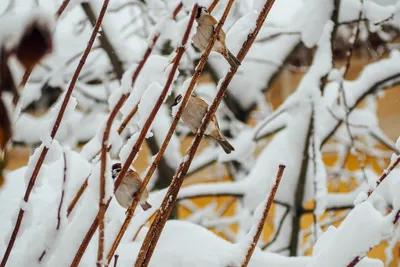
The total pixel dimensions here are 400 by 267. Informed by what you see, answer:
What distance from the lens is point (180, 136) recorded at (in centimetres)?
229

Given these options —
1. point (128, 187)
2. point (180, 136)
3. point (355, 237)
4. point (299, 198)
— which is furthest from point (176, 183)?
point (180, 136)

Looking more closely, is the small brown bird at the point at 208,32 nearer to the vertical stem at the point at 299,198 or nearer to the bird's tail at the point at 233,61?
the bird's tail at the point at 233,61

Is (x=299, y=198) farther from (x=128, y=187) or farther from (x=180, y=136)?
(x=180, y=136)

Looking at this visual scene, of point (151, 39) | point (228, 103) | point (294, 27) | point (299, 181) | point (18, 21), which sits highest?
point (228, 103)

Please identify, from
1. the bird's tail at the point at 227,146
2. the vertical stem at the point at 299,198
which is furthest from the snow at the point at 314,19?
the bird's tail at the point at 227,146

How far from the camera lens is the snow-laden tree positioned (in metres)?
0.37

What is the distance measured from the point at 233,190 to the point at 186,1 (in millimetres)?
1072

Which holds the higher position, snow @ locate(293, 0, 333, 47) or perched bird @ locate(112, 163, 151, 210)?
snow @ locate(293, 0, 333, 47)

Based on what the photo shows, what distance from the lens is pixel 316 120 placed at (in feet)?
3.97

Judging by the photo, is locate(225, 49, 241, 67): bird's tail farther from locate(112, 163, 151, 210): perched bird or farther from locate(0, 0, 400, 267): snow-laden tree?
locate(112, 163, 151, 210): perched bird

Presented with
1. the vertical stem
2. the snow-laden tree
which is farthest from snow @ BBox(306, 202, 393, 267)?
the vertical stem

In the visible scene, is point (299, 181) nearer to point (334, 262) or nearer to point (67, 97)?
point (334, 262)

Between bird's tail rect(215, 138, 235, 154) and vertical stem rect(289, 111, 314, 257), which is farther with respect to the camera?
vertical stem rect(289, 111, 314, 257)

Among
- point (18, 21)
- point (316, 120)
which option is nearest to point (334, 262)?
point (18, 21)
